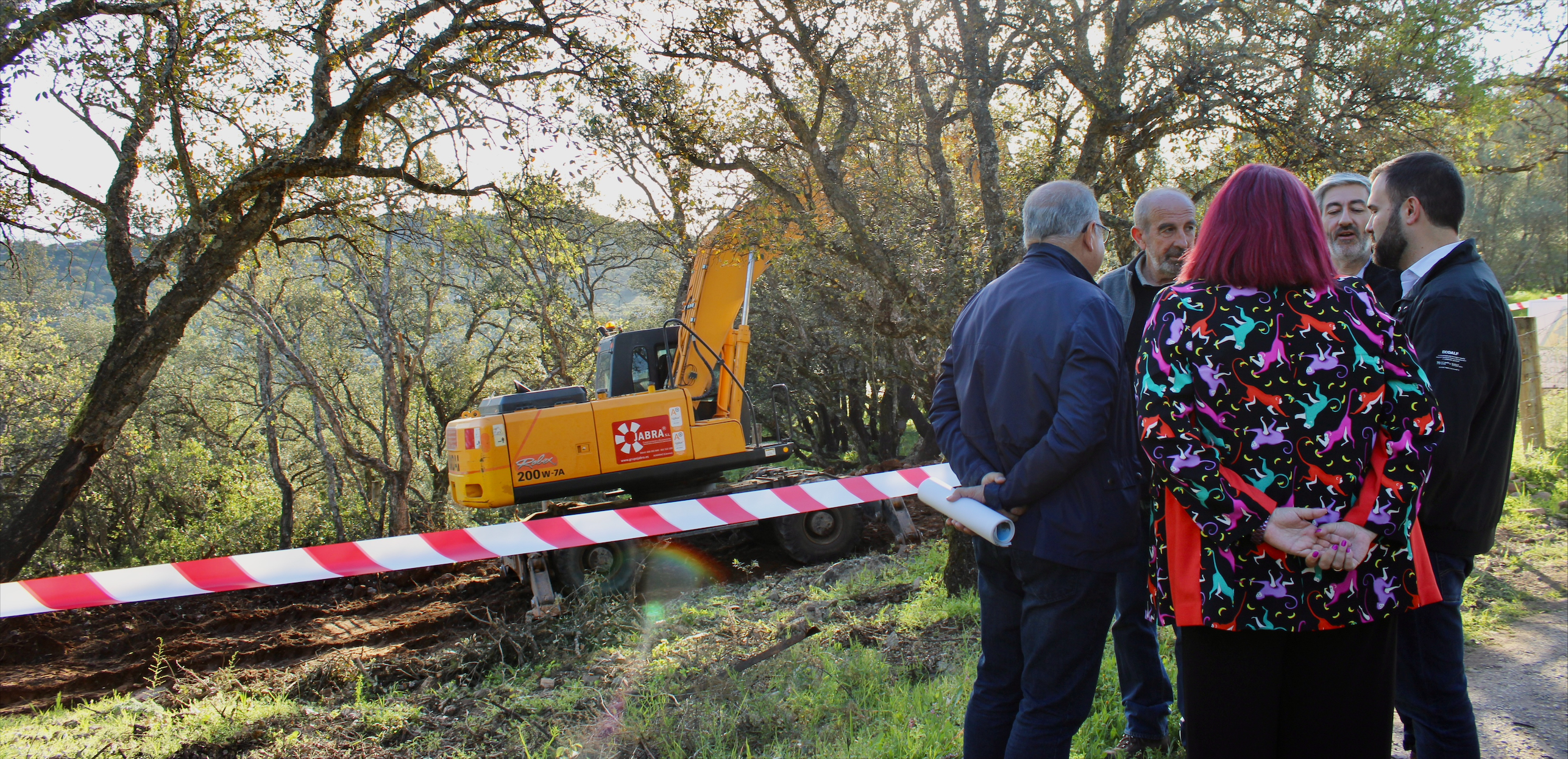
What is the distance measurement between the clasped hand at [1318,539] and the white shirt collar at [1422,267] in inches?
50.7

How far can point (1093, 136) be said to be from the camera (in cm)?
Result: 704

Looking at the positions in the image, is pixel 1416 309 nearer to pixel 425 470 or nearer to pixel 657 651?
pixel 657 651

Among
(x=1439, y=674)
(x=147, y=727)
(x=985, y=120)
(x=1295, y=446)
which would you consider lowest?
(x=147, y=727)

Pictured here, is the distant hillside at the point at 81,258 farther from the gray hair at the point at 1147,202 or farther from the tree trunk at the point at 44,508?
the gray hair at the point at 1147,202

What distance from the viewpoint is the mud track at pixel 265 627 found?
6656mm

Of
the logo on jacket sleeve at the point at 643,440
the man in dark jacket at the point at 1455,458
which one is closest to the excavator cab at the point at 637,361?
the logo on jacket sleeve at the point at 643,440

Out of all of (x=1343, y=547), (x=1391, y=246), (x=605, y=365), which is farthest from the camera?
(x=605, y=365)

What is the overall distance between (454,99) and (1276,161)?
22.8ft

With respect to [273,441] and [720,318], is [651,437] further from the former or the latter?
[273,441]

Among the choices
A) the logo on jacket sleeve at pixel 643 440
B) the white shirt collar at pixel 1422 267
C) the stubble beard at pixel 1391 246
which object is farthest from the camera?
the logo on jacket sleeve at pixel 643 440

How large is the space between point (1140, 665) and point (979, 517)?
1309mm

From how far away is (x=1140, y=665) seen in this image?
318cm

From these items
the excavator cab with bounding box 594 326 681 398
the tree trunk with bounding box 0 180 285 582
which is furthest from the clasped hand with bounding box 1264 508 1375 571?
the tree trunk with bounding box 0 180 285 582

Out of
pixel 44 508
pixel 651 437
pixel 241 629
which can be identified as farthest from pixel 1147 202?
pixel 44 508
